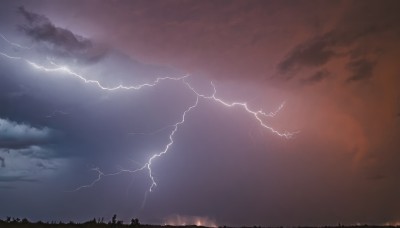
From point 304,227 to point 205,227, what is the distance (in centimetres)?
746

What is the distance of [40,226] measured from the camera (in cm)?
3042

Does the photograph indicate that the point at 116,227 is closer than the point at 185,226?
Yes

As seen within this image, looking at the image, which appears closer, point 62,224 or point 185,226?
point 62,224

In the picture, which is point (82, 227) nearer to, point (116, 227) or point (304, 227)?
point (116, 227)

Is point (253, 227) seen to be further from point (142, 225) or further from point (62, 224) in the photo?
point (62, 224)

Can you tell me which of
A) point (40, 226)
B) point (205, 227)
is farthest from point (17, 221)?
point (205, 227)

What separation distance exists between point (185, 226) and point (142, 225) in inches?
121

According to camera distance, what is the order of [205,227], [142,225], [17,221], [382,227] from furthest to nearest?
[382,227], [205,227], [142,225], [17,221]

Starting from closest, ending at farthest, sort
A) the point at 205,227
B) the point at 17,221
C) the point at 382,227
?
the point at 17,221 → the point at 205,227 → the point at 382,227

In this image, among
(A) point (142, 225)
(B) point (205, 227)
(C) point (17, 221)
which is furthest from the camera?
(B) point (205, 227)

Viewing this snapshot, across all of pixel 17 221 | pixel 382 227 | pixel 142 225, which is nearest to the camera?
pixel 17 221

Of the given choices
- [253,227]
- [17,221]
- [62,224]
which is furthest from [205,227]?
A: [17,221]

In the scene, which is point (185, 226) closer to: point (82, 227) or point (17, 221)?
point (82, 227)

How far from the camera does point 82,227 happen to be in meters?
31.0
